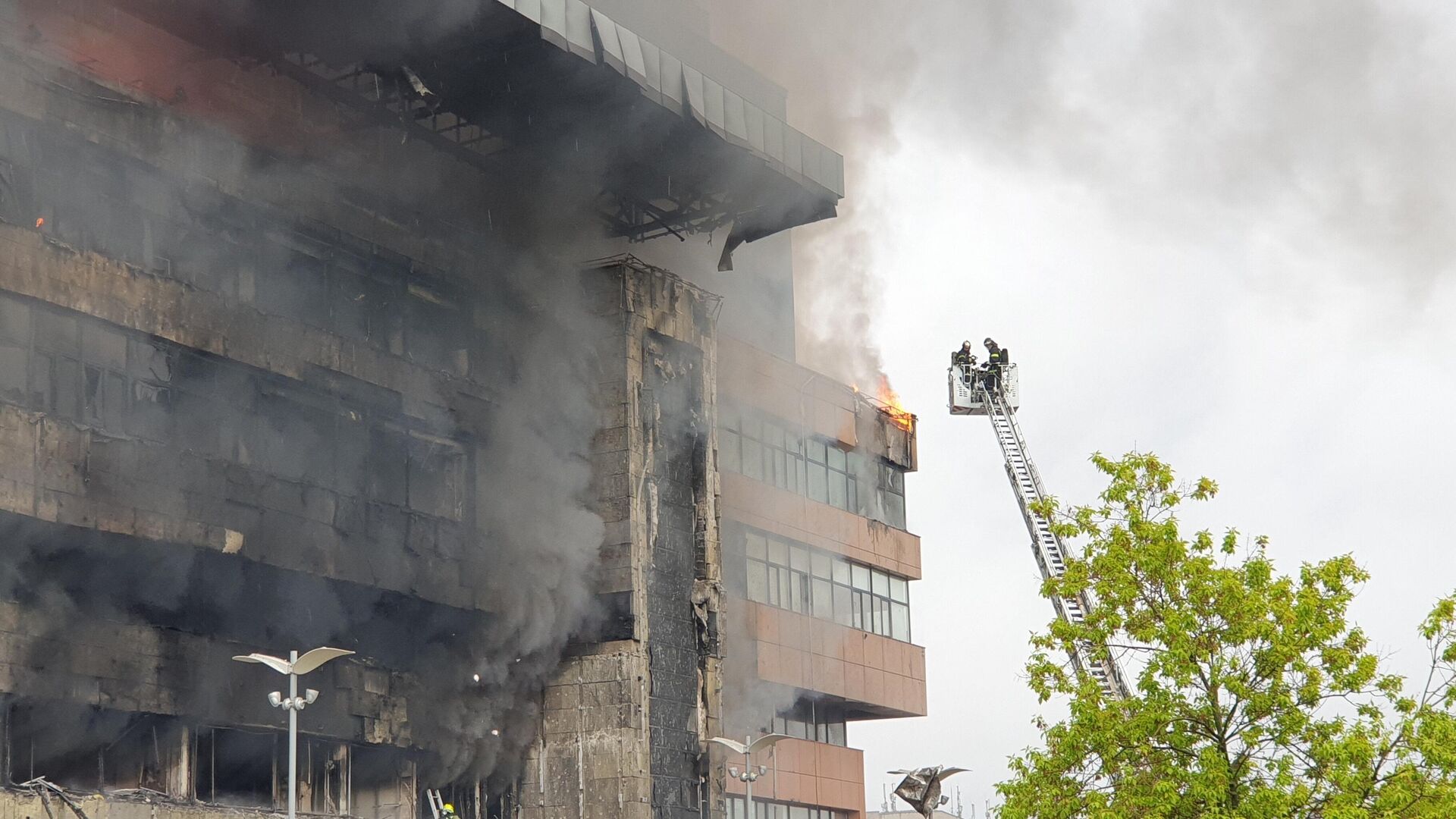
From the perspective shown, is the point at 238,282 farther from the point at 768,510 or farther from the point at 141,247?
the point at 768,510

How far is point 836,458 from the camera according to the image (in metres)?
70.8

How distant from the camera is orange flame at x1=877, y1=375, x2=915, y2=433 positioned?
73875 millimetres

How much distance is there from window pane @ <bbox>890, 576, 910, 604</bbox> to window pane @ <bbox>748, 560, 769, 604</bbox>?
351 inches

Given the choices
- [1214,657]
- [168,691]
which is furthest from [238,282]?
[1214,657]

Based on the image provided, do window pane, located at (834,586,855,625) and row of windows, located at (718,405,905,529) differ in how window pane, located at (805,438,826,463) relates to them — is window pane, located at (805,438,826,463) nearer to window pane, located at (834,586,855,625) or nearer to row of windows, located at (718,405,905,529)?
row of windows, located at (718,405,905,529)

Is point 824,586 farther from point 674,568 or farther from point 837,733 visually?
point 674,568

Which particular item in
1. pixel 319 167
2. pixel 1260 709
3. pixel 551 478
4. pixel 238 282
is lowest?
pixel 1260 709

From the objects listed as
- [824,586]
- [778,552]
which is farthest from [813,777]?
[778,552]

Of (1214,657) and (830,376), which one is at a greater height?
(830,376)

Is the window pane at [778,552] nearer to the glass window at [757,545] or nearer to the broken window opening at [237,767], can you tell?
the glass window at [757,545]

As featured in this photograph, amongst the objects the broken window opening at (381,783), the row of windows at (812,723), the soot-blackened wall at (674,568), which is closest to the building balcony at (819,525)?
the row of windows at (812,723)

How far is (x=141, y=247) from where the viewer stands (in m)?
42.0

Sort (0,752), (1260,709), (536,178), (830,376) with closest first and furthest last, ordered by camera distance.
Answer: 1. (1260,709)
2. (0,752)
3. (536,178)
4. (830,376)

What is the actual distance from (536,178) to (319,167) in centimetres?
809
